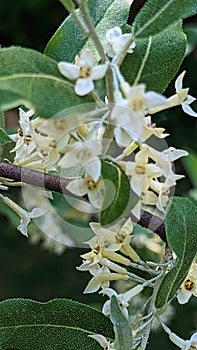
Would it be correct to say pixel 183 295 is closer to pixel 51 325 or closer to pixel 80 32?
pixel 51 325

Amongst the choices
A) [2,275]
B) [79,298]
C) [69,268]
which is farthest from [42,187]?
[2,275]

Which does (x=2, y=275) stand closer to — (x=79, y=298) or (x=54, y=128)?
(x=79, y=298)

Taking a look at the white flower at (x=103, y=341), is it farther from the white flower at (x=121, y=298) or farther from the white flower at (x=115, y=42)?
the white flower at (x=115, y=42)

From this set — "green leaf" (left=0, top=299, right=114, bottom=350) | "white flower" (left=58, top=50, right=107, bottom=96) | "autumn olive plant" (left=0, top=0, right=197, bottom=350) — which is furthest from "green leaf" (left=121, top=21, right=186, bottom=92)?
"green leaf" (left=0, top=299, right=114, bottom=350)

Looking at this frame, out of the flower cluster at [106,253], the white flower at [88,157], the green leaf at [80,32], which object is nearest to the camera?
the white flower at [88,157]

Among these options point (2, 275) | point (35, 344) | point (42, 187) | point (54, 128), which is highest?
point (54, 128)

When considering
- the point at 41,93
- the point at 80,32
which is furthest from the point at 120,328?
the point at 80,32

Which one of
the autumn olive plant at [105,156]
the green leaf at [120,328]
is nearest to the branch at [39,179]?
the autumn olive plant at [105,156]
